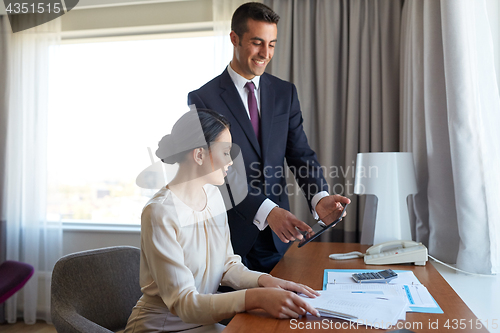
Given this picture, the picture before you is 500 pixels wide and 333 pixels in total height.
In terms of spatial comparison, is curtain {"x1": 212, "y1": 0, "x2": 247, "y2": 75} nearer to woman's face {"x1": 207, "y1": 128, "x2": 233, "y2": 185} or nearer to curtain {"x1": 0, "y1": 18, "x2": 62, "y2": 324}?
curtain {"x1": 0, "y1": 18, "x2": 62, "y2": 324}

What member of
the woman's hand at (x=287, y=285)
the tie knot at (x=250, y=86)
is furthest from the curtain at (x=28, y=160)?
the woman's hand at (x=287, y=285)

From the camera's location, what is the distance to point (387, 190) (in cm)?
182

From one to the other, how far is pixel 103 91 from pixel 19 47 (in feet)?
2.40

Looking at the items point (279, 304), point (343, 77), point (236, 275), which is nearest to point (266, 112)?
point (236, 275)

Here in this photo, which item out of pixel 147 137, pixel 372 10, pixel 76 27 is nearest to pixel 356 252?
pixel 372 10

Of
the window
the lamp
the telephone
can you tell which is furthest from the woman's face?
the window

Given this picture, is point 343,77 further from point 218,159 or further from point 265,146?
point 218,159

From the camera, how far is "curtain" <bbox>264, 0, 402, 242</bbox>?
257cm

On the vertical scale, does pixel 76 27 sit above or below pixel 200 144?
above

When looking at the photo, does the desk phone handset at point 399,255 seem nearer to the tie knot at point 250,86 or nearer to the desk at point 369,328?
the desk at point 369,328

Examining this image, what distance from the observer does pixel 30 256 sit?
3.20 meters

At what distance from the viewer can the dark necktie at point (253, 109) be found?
1.70 m

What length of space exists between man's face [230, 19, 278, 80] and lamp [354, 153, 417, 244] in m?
0.70

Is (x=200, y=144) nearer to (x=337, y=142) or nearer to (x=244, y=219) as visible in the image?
(x=244, y=219)
